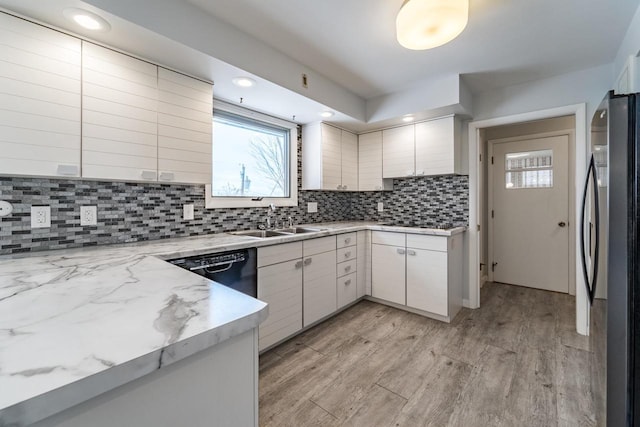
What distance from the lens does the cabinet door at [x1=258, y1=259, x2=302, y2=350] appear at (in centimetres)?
206

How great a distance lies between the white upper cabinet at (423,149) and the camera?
2.88 m

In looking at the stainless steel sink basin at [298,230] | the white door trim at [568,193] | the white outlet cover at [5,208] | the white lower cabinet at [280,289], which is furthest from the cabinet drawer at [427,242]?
the white outlet cover at [5,208]

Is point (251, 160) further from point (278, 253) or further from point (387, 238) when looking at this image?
point (387, 238)

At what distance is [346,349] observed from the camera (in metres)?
2.20

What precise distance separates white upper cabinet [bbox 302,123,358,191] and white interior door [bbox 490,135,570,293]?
227 centimetres

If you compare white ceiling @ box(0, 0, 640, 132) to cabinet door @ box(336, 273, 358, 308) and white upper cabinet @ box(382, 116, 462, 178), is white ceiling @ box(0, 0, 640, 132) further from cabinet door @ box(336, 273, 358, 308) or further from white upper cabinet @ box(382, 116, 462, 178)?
cabinet door @ box(336, 273, 358, 308)

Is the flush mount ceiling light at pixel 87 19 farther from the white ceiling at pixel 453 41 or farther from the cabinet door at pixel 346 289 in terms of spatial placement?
the cabinet door at pixel 346 289

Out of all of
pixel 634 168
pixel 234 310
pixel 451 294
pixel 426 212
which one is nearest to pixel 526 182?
pixel 426 212

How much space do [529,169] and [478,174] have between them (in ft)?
4.37

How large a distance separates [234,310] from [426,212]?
3047 millimetres

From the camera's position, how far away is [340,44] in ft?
6.81

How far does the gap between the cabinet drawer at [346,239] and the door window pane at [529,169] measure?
2.55 m

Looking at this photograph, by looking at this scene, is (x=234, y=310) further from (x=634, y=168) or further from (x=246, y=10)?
(x=246, y=10)

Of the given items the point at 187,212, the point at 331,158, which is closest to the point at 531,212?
the point at 331,158
